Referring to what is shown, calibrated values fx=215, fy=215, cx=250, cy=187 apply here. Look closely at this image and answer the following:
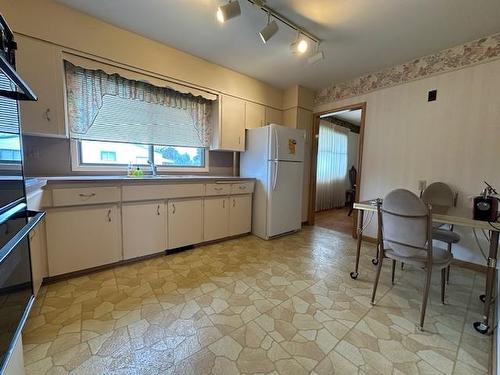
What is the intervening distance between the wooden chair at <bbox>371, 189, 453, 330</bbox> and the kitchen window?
2.55 meters

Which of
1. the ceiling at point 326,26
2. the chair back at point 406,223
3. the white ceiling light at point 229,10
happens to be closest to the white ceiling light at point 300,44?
the ceiling at point 326,26

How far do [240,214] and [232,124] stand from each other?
54.6 inches

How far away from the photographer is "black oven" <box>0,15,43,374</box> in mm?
659

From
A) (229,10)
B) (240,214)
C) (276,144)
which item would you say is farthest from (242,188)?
(229,10)

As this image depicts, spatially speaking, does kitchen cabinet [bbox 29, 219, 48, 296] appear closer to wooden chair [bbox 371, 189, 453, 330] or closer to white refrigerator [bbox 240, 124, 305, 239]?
white refrigerator [bbox 240, 124, 305, 239]

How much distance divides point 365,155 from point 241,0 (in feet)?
8.47

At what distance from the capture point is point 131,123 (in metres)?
2.62

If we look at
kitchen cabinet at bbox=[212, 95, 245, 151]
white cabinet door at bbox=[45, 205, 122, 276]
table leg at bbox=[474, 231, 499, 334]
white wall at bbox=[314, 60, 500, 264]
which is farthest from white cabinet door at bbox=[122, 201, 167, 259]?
white wall at bbox=[314, 60, 500, 264]

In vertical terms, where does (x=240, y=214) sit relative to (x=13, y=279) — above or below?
below

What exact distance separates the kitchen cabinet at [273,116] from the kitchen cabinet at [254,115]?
10cm

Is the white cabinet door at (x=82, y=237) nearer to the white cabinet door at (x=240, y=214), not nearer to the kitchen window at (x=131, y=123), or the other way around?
the kitchen window at (x=131, y=123)

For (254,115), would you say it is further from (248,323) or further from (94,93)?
(248,323)

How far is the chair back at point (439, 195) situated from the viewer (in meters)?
2.42

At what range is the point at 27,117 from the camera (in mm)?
1891
